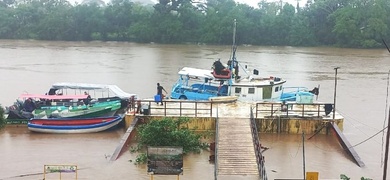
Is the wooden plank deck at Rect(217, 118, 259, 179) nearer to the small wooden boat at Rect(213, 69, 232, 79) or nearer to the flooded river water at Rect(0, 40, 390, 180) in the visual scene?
the flooded river water at Rect(0, 40, 390, 180)

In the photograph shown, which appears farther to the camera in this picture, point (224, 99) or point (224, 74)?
point (224, 74)

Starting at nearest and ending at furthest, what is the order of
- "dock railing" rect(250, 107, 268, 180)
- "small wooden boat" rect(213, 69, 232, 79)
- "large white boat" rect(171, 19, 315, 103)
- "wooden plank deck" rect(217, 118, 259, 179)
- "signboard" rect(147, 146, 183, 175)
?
"signboard" rect(147, 146, 183, 175), "dock railing" rect(250, 107, 268, 180), "wooden plank deck" rect(217, 118, 259, 179), "large white boat" rect(171, 19, 315, 103), "small wooden boat" rect(213, 69, 232, 79)

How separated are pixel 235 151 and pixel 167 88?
19.2m

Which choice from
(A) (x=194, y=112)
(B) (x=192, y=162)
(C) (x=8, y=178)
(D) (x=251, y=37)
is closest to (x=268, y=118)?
(A) (x=194, y=112)

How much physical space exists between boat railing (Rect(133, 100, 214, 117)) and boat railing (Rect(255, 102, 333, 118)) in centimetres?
207

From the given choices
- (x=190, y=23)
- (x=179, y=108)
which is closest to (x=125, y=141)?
(x=179, y=108)

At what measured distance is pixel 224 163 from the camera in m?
15.6

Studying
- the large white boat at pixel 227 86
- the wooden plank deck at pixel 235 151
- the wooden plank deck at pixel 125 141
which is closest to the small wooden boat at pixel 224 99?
the large white boat at pixel 227 86

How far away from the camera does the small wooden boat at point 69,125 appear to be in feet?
71.0

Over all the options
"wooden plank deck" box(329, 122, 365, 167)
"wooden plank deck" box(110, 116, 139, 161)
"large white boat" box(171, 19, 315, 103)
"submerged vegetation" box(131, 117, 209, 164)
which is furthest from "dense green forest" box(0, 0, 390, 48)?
"submerged vegetation" box(131, 117, 209, 164)

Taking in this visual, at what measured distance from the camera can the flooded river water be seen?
17.2m

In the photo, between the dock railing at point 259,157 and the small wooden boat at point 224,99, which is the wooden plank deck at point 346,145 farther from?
the small wooden boat at point 224,99

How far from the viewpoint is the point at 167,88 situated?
35.2 m

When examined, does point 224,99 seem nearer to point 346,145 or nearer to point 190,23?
point 346,145
